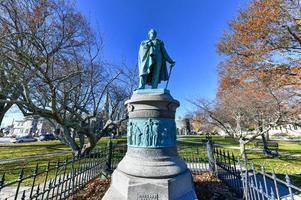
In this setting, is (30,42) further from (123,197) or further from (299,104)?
(299,104)

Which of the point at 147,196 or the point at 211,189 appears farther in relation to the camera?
the point at 211,189

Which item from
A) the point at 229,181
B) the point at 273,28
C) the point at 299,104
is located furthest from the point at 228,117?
the point at 229,181

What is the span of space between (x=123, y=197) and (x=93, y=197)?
195 centimetres

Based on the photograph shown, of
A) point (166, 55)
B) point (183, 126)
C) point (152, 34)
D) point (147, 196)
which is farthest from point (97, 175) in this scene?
point (183, 126)

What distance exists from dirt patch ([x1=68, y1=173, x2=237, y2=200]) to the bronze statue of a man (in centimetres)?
369

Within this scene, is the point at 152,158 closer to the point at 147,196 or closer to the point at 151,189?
the point at 151,189

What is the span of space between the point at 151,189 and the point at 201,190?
2.88 m

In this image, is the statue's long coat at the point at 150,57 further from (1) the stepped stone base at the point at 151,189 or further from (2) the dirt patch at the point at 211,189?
(2) the dirt patch at the point at 211,189

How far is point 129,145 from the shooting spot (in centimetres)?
502

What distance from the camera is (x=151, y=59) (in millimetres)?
5270

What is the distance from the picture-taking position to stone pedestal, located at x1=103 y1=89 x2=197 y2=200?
4.04 m

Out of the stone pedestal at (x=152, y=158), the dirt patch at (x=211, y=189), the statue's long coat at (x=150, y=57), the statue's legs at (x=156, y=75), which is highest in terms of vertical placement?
the statue's long coat at (x=150, y=57)

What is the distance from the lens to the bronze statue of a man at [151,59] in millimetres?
5316

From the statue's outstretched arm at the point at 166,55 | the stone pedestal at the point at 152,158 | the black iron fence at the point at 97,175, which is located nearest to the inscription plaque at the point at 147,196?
the stone pedestal at the point at 152,158
